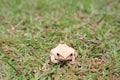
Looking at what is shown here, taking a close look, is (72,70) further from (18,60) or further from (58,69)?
(18,60)

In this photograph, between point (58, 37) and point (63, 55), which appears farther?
point (58, 37)

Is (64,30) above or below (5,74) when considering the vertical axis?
above

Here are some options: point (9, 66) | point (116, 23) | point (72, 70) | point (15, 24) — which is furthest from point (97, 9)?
point (9, 66)

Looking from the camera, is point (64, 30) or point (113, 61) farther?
point (64, 30)

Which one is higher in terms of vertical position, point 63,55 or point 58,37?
point 58,37

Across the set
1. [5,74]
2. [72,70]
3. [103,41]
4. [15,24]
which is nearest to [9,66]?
[5,74]

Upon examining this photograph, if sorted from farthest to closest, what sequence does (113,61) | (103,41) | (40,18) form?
(40,18) < (103,41) < (113,61)

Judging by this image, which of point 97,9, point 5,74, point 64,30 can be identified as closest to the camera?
point 5,74

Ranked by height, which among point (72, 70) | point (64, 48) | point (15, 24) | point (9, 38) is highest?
point (15, 24)
